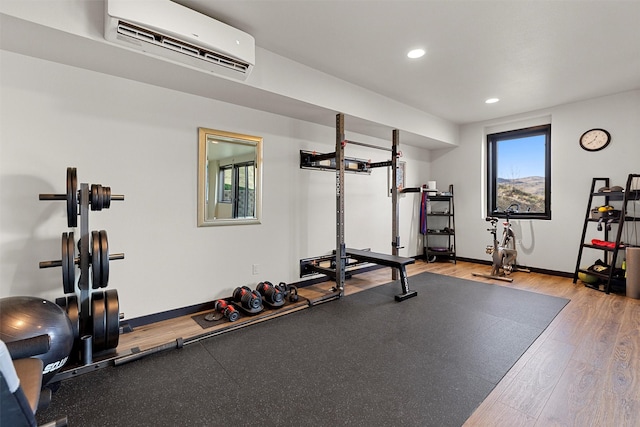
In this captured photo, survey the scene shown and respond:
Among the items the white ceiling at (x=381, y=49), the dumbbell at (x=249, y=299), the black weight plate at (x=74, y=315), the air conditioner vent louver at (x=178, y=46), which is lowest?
the dumbbell at (x=249, y=299)

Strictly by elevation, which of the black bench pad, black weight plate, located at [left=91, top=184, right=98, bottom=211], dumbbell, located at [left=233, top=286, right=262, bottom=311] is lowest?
dumbbell, located at [left=233, top=286, right=262, bottom=311]

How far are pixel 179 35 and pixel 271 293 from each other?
8.34 feet

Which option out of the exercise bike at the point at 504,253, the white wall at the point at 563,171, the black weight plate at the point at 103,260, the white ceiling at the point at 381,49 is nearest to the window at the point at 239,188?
the white ceiling at the point at 381,49

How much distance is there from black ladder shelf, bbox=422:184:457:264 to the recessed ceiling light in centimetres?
344

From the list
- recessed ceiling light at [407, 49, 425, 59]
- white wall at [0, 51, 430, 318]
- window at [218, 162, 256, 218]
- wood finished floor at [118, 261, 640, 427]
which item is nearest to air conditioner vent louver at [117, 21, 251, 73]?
white wall at [0, 51, 430, 318]

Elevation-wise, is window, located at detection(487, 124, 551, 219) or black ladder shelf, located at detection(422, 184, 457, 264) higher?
window, located at detection(487, 124, 551, 219)

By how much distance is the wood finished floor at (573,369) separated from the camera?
1.73 meters

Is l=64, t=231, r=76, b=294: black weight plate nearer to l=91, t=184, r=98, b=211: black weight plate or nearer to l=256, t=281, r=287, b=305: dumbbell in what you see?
l=91, t=184, r=98, b=211: black weight plate

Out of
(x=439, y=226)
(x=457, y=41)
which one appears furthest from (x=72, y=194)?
(x=439, y=226)

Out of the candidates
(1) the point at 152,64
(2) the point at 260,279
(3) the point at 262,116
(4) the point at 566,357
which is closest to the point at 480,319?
(4) the point at 566,357

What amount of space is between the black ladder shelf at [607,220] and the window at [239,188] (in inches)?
190

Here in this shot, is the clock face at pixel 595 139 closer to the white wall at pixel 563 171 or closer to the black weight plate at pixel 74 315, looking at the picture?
the white wall at pixel 563 171

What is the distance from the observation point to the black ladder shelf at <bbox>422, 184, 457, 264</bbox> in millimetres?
6157

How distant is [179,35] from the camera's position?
2.25 m
